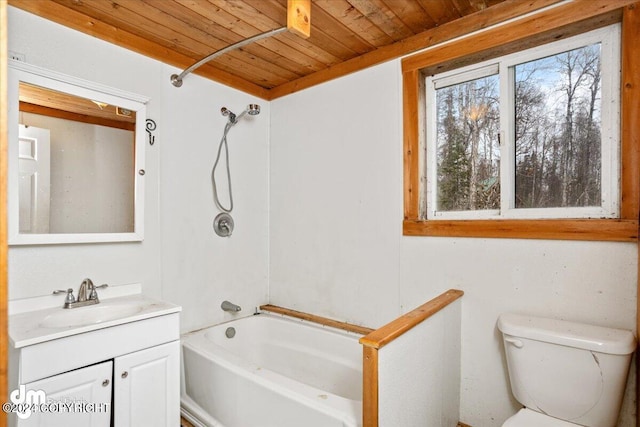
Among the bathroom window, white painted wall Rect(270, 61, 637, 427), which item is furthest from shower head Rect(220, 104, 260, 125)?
the bathroom window

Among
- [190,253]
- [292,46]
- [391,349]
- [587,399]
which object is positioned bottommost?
[587,399]

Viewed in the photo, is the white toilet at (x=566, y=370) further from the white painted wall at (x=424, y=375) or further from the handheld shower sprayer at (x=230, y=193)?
the handheld shower sprayer at (x=230, y=193)

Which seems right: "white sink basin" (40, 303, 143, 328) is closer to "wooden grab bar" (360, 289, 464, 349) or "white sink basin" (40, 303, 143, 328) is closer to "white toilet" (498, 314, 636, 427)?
Result: "wooden grab bar" (360, 289, 464, 349)

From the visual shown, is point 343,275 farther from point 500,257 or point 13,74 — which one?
point 13,74

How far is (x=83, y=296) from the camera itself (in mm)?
1642

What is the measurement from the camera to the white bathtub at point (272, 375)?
133 centimetres

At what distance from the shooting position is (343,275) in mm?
2260

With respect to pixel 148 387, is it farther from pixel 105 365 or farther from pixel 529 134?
pixel 529 134

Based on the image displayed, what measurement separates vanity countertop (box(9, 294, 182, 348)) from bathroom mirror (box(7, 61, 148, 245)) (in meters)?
0.34

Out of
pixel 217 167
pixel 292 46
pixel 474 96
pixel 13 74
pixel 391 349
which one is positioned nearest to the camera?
pixel 391 349

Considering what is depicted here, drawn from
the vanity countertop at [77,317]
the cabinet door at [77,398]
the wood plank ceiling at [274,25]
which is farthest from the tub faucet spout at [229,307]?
the wood plank ceiling at [274,25]

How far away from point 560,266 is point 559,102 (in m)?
0.81

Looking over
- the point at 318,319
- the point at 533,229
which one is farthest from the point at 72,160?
the point at 533,229

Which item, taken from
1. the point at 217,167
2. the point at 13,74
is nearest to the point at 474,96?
the point at 217,167
